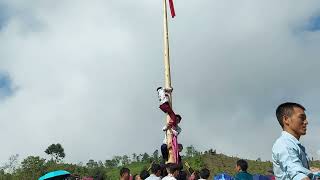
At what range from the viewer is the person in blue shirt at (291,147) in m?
3.46

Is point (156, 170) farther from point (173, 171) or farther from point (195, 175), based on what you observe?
point (195, 175)

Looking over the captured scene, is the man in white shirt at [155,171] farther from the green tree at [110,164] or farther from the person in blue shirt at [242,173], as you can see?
the green tree at [110,164]

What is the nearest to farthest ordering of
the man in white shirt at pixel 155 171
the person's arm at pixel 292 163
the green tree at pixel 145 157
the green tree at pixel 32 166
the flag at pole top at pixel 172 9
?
1. the person's arm at pixel 292 163
2. the man in white shirt at pixel 155 171
3. the flag at pole top at pixel 172 9
4. the green tree at pixel 32 166
5. the green tree at pixel 145 157

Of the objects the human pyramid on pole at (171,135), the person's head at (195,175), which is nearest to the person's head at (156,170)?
the human pyramid on pole at (171,135)

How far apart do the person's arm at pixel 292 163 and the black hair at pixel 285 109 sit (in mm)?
312

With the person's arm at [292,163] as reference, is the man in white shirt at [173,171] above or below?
above

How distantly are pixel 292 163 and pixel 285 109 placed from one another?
1.61 feet

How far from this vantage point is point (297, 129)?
3.77 metres

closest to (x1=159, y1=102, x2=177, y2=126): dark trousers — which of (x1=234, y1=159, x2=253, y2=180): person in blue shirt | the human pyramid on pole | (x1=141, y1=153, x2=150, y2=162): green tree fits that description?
the human pyramid on pole

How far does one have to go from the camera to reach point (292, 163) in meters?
3.49

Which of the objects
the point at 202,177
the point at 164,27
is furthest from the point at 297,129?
the point at 164,27

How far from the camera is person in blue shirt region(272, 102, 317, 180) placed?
11.4 feet

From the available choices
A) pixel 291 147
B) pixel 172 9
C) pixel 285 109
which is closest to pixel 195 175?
pixel 172 9

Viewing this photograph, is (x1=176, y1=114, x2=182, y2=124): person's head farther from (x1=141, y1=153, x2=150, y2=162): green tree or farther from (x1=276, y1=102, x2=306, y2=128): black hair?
(x1=141, y1=153, x2=150, y2=162): green tree
